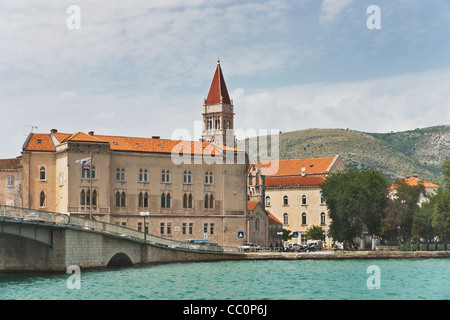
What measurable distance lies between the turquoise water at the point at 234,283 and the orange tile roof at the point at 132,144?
904 inches

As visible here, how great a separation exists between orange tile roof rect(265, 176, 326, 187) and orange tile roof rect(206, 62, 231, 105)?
15851 mm

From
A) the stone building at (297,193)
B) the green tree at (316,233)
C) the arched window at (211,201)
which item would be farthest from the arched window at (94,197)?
the green tree at (316,233)

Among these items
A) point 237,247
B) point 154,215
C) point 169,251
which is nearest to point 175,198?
point 154,215

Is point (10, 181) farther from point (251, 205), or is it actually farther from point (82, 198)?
point (251, 205)

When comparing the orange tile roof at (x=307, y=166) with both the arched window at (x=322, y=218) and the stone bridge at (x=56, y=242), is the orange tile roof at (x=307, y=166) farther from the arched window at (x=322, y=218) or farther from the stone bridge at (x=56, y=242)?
the stone bridge at (x=56, y=242)

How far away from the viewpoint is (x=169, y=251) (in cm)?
7762

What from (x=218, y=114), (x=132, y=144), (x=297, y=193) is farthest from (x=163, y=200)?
(x=218, y=114)

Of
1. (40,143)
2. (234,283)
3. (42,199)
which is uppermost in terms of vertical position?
(40,143)

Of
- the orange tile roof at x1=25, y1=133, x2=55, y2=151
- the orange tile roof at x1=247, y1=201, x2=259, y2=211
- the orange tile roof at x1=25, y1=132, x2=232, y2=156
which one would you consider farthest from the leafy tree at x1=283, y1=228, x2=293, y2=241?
the orange tile roof at x1=25, y1=133, x2=55, y2=151

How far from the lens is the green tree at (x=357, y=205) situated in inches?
3919

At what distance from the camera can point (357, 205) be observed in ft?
326

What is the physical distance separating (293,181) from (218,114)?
18495 mm

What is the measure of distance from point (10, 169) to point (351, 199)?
41.8 meters
